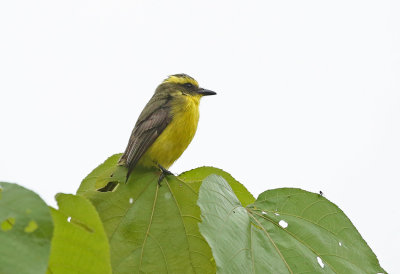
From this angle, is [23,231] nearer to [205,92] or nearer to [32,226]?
[32,226]

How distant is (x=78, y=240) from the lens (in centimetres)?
153

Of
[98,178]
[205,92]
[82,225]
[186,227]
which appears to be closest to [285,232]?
[186,227]

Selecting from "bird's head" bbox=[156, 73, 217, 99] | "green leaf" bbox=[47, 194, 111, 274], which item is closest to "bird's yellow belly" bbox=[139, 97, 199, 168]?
"bird's head" bbox=[156, 73, 217, 99]

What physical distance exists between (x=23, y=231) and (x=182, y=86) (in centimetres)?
402

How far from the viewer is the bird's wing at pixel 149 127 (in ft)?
12.1

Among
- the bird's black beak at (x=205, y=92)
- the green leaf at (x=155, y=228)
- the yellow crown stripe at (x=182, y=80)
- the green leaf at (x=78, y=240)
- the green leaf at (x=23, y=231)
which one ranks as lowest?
the green leaf at (x=155, y=228)

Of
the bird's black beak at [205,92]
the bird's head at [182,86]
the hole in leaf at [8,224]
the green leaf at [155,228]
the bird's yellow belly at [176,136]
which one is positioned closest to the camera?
the hole in leaf at [8,224]

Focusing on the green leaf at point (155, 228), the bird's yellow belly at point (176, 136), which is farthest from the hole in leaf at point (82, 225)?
the bird's yellow belly at point (176, 136)

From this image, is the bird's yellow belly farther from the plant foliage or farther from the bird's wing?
the plant foliage

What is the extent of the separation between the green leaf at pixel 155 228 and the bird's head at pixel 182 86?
2.59 meters

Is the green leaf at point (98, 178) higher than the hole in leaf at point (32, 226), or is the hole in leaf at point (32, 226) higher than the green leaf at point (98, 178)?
the hole in leaf at point (32, 226)

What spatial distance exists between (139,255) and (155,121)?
2.10m

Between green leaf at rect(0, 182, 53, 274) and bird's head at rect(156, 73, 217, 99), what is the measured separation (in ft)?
12.2

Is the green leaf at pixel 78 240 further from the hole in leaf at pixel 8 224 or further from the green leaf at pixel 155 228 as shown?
the green leaf at pixel 155 228
